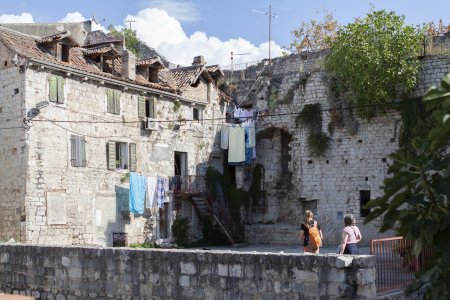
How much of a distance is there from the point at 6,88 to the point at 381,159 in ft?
51.4

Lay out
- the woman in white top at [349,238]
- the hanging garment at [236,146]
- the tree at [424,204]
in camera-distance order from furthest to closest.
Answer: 1. the hanging garment at [236,146]
2. the woman in white top at [349,238]
3. the tree at [424,204]

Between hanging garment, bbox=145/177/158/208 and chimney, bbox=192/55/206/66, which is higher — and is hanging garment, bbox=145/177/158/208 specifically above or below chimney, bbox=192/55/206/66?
below

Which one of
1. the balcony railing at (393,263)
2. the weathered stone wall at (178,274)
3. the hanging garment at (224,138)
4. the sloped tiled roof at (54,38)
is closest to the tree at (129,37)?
the hanging garment at (224,138)

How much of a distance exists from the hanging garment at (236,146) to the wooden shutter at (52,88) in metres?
9.76

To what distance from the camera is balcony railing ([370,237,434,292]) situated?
11430mm

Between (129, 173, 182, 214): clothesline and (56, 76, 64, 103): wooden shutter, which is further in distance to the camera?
(129, 173, 182, 214): clothesline

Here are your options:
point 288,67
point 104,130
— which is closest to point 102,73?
point 104,130

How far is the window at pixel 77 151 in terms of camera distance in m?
24.5

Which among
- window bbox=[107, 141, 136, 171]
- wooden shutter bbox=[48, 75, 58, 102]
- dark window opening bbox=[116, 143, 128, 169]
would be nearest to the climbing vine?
window bbox=[107, 141, 136, 171]

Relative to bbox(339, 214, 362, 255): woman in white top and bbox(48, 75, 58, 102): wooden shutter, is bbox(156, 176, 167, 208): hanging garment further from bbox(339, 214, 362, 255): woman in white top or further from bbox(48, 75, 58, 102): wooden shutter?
bbox(339, 214, 362, 255): woman in white top

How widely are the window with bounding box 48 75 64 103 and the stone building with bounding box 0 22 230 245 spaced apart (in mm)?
37

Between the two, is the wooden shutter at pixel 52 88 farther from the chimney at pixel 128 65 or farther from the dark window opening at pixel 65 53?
the chimney at pixel 128 65

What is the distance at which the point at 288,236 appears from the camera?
30.1 meters

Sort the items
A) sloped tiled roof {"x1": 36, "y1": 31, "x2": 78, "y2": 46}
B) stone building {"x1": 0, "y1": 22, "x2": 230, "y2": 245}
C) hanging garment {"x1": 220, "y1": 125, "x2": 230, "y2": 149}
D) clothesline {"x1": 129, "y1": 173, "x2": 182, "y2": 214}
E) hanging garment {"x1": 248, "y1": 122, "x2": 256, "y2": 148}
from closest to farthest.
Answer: stone building {"x1": 0, "y1": 22, "x2": 230, "y2": 245} < sloped tiled roof {"x1": 36, "y1": 31, "x2": 78, "y2": 46} < clothesline {"x1": 129, "y1": 173, "x2": 182, "y2": 214} < hanging garment {"x1": 248, "y1": 122, "x2": 256, "y2": 148} < hanging garment {"x1": 220, "y1": 125, "x2": 230, "y2": 149}
